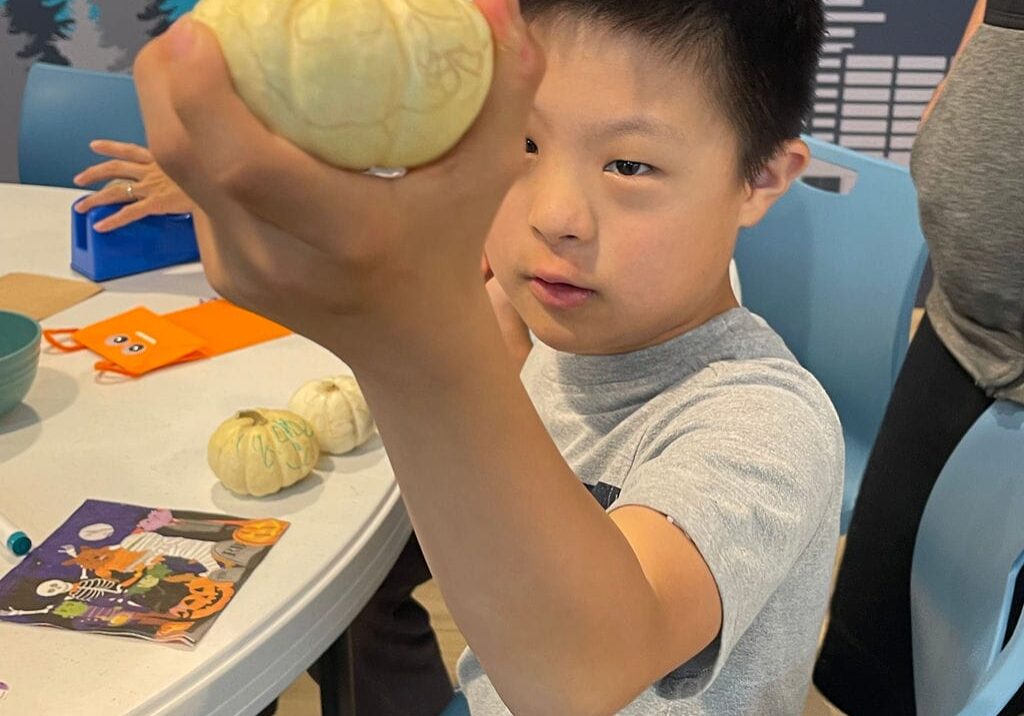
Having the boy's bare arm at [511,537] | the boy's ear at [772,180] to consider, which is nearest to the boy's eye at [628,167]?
the boy's ear at [772,180]

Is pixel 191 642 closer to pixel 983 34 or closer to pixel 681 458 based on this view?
pixel 681 458

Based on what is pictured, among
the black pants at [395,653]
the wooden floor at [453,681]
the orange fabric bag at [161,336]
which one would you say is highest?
the orange fabric bag at [161,336]

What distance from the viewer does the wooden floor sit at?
1.91 metres

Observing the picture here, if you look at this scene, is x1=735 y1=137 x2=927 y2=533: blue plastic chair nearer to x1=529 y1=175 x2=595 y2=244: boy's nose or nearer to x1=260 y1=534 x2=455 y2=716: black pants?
x1=260 y1=534 x2=455 y2=716: black pants

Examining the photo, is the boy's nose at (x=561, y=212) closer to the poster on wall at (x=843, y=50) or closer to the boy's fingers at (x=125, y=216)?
the boy's fingers at (x=125, y=216)

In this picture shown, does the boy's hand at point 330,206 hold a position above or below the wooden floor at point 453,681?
above

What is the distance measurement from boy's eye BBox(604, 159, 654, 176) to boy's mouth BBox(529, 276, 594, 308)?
0.09m

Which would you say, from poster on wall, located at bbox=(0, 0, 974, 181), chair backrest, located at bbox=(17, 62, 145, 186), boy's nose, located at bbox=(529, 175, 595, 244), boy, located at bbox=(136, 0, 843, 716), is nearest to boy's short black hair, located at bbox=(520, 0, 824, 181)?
boy, located at bbox=(136, 0, 843, 716)

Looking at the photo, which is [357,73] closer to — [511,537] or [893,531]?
[511,537]

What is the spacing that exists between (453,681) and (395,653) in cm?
40

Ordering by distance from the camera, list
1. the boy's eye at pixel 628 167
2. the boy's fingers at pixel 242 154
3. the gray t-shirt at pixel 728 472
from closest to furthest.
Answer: the boy's fingers at pixel 242 154 → the gray t-shirt at pixel 728 472 → the boy's eye at pixel 628 167

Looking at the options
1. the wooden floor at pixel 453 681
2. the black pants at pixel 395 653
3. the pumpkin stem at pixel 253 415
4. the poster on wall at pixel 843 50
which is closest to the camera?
the pumpkin stem at pixel 253 415

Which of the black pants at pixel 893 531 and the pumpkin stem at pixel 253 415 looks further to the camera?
the black pants at pixel 893 531

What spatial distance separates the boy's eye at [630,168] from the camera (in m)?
0.80
